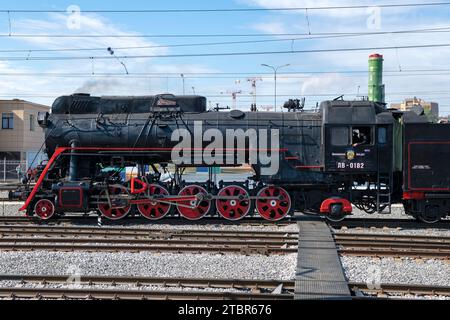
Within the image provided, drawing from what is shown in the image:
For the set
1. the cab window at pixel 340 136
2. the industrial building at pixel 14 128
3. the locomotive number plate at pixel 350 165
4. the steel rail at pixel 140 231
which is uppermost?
the industrial building at pixel 14 128

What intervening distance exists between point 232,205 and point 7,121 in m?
36.1

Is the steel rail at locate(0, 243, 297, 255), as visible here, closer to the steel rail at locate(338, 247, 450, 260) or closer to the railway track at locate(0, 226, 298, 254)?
the railway track at locate(0, 226, 298, 254)

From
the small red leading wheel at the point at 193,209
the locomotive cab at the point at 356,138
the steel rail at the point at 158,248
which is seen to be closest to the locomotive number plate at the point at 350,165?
the locomotive cab at the point at 356,138

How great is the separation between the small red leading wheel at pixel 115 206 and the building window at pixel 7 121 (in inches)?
1313

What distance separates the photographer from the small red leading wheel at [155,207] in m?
14.3

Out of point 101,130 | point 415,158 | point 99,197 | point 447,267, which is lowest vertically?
point 447,267

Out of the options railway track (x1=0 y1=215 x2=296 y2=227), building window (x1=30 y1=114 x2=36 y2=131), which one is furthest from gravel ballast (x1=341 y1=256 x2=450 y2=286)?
building window (x1=30 y1=114 x2=36 y2=131)

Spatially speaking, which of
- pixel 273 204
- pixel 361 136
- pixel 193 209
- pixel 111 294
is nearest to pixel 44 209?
pixel 193 209

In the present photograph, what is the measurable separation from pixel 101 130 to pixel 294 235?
6814 mm

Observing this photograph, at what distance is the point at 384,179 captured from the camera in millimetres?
13922

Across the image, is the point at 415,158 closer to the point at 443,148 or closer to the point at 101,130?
the point at 443,148

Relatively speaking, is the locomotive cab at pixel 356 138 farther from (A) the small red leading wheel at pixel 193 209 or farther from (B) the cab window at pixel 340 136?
(A) the small red leading wheel at pixel 193 209

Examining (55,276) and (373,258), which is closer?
(55,276)
